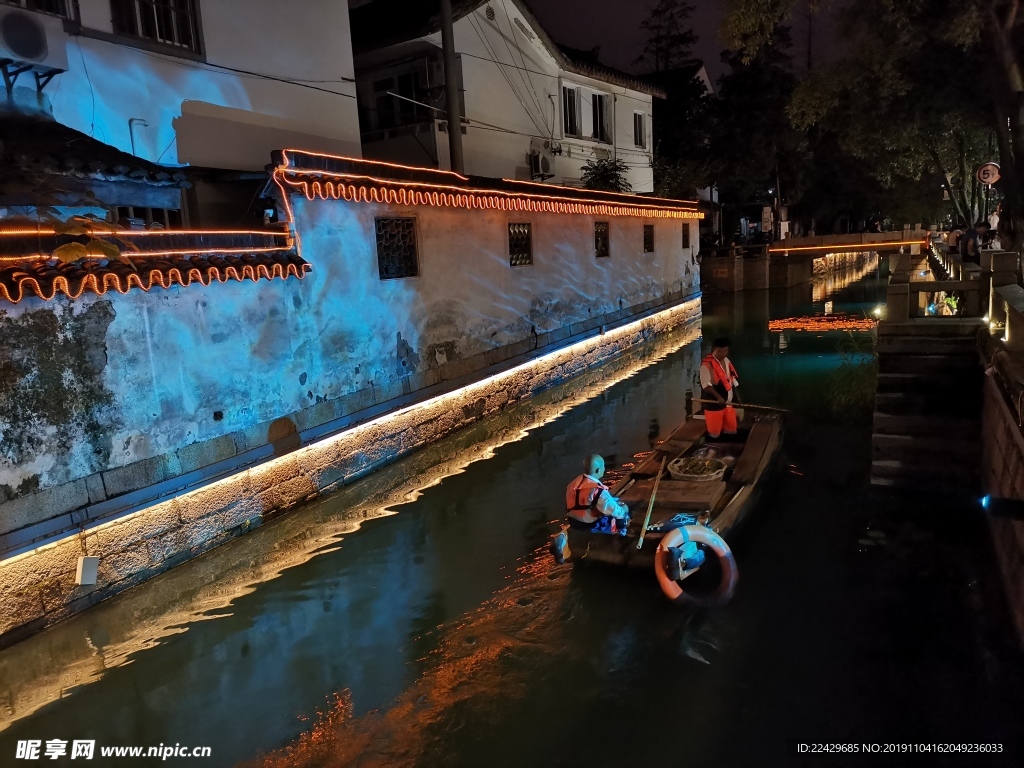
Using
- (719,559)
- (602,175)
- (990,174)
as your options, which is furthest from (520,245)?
(990,174)

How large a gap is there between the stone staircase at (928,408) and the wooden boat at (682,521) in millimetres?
1792

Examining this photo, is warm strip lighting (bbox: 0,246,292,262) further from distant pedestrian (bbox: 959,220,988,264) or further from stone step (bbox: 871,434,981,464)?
Result: distant pedestrian (bbox: 959,220,988,264)

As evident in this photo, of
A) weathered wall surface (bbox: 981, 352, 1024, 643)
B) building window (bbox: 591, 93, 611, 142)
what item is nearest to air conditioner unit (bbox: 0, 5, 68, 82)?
weathered wall surface (bbox: 981, 352, 1024, 643)

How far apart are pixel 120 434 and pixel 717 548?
6.34 metres

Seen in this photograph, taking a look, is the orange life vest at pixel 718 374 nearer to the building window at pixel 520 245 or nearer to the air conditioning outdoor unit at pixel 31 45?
the building window at pixel 520 245

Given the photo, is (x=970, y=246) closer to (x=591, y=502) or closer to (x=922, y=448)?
(x=922, y=448)

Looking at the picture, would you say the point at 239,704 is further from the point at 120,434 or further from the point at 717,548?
the point at 717,548

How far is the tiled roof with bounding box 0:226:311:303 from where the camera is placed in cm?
626

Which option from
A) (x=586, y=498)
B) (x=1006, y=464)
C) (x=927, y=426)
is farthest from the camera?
(x=927, y=426)

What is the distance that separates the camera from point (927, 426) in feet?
29.3

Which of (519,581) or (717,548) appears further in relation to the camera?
(519,581)

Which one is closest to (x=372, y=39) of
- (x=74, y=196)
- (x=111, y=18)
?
(x=111, y=18)

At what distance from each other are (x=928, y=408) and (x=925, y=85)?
1122cm

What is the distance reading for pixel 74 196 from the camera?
791 cm
